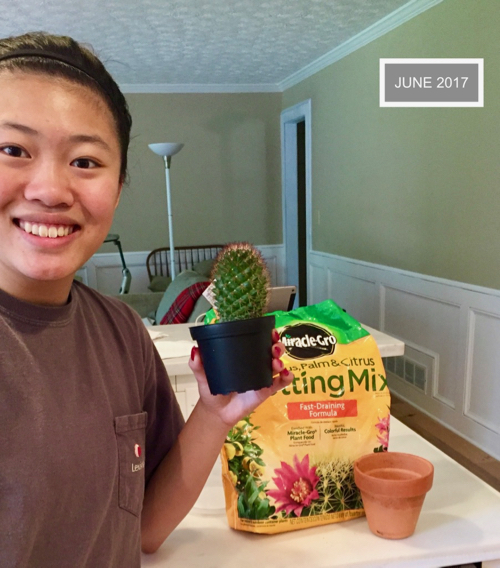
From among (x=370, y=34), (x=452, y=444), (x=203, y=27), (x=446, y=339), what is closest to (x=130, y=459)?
(x=452, y=444)

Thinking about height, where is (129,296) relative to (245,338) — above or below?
below

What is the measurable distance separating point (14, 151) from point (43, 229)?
78 mm

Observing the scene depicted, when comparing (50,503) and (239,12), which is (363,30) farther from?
(50,503)

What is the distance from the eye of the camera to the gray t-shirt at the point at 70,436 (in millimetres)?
488

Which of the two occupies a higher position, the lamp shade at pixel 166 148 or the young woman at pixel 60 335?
the lamp shade at pixel 166 148

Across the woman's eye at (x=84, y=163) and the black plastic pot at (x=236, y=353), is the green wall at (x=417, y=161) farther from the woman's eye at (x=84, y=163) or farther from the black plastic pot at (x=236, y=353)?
the woman's eye at (x=84, y=163)

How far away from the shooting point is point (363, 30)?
3.57 m

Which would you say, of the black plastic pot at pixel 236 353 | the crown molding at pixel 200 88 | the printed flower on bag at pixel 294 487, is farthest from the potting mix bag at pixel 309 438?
the crown molding at pixel 200 88

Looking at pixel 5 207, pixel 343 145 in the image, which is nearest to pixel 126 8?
pixel 343 145

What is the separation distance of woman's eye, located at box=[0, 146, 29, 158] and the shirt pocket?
0.30 meters

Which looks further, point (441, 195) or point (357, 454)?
point (441, 195)

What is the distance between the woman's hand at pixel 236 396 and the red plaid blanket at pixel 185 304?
2.23 meters

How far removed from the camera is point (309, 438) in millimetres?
744

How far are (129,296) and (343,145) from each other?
2.05m
